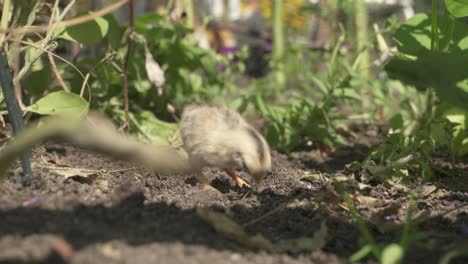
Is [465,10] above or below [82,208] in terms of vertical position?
above

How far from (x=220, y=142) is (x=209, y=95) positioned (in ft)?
7.35

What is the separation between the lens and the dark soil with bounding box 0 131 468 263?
183 centimetres

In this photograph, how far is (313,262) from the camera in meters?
2.09

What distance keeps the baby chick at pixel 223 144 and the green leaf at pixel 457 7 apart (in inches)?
48.5

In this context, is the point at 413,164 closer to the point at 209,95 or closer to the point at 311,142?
the point at 311,142

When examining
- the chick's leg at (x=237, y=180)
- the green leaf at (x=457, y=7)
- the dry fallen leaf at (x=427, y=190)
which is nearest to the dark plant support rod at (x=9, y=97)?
the chick's leg at (x=237, y=180)

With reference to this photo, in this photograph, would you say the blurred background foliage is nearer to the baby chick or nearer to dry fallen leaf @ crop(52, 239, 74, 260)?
the baby chick

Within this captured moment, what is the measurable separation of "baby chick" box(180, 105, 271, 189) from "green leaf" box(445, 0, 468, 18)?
1231 millimetres

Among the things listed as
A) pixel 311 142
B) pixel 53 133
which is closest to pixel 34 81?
pixel 311 142

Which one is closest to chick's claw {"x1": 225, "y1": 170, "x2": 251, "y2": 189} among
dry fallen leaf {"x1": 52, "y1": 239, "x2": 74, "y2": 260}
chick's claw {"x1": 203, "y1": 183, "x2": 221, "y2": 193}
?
chick's claw {"x1": 203, "y1": 183, "x2": 221, "y2": 193}

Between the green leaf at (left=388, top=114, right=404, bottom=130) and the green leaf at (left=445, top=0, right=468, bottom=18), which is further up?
the green leaf at (left=445, top=0, right=468, bottom=18)

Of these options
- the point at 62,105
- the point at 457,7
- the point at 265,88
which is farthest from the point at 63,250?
the point at 265,88

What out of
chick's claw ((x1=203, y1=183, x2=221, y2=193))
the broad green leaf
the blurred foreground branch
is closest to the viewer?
the blurred foreground branch

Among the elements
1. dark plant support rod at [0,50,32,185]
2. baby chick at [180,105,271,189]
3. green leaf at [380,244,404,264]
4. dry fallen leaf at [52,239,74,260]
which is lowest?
baby chick at [180,105,271,189]
